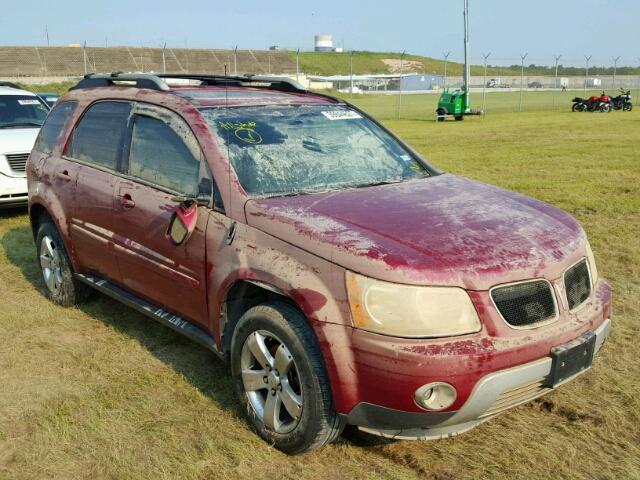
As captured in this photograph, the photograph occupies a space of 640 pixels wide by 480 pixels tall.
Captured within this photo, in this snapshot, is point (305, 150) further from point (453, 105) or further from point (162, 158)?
point (453, 105)

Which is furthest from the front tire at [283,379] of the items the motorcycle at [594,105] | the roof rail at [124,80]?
the motorcycle at [594,105]

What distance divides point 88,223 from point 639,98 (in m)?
44.3

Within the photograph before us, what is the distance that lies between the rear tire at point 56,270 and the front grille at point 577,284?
361 centimetres

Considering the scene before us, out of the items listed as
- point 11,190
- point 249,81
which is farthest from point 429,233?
point 11,190

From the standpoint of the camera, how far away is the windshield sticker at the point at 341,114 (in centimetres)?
430

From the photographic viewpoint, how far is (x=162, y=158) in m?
3.96

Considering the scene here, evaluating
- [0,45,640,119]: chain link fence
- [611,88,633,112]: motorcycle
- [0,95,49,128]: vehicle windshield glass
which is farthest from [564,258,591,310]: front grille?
[0,45,640,119]: chain link fence

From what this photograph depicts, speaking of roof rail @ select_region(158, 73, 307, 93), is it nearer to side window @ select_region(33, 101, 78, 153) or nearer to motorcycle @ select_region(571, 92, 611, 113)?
side window @ select_region(33, 101, 78, 153)

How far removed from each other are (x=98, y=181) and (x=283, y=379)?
7.01 feet

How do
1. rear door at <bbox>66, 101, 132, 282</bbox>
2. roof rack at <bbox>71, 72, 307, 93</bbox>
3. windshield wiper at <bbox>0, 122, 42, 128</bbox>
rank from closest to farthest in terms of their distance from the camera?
rear door at <bbox>66, 101, 132, 282</bbox> < roof rack at <bbox>71, 72, 307, 93</bbox> < windshield wiper at <bbox>0, 122, 42, 128</bbox>

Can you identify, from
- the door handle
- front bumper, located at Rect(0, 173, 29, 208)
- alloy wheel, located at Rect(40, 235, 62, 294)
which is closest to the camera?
the door handle

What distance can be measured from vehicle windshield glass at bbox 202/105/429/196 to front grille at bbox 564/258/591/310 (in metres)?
1.20

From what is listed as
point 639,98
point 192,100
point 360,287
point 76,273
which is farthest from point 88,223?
point 639,98

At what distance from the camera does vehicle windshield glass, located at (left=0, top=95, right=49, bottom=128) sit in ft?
31.3
